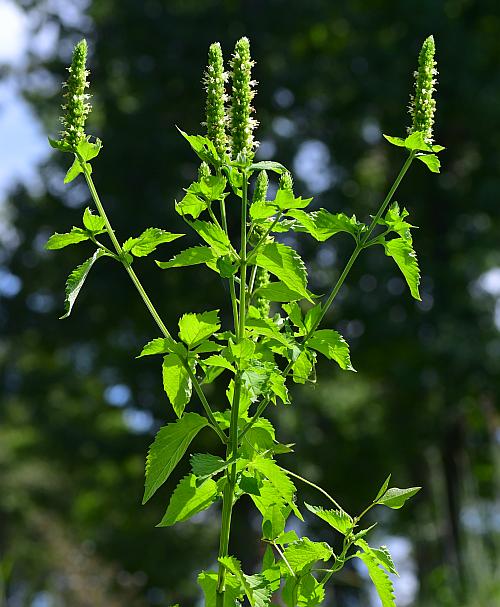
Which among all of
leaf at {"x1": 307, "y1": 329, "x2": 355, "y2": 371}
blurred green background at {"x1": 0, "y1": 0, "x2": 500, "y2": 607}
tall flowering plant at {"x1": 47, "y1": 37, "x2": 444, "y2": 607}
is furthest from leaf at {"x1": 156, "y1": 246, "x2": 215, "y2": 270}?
blurred green background at {"x1": 0, "y1": 0, "x2": 500, "y2": 607}

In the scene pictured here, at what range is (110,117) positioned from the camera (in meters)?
16.9

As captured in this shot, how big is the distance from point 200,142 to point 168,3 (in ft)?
53.4

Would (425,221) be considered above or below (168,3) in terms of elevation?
below

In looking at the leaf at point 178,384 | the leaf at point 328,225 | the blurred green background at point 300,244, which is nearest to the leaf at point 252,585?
the leaf at point 178,384

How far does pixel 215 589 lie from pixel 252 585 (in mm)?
165

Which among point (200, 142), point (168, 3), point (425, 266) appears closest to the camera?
point (200, 142)

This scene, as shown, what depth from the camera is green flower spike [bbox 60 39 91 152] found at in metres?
1.91

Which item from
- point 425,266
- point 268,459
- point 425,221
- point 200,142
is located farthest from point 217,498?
point 425,221

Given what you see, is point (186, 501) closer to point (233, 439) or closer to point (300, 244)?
point (233, 439)

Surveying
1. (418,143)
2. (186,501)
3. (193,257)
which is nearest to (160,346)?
(193,257)

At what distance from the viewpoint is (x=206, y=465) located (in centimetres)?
186

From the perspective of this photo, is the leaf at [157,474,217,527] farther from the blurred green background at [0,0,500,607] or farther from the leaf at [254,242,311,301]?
the blurred green background at [0,0,500,607]

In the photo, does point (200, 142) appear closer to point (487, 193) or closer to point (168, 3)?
point (487, 193)

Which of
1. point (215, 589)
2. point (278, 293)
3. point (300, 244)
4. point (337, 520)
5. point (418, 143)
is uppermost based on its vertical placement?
point (300, 244)
